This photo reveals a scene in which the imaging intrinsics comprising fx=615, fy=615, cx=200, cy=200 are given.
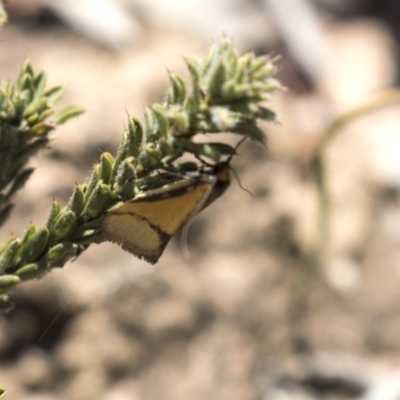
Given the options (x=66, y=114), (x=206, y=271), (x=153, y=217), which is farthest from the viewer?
(x=206, y=271)

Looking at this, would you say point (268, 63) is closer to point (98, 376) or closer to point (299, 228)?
point (98, 376)

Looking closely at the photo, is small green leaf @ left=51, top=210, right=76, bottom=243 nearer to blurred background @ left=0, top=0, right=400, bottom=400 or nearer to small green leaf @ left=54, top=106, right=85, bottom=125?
small green leaf @ left=54, top=106, right=85, bottom=125

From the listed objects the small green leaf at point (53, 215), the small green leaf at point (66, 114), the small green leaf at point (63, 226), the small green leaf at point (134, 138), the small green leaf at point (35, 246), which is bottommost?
the small green leaf at point (35, 246)

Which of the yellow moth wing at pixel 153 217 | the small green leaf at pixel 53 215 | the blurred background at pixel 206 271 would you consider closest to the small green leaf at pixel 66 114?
the small green leaf at pixel 53 215

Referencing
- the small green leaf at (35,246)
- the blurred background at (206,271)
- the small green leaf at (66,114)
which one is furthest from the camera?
the blurred background at (206,271)

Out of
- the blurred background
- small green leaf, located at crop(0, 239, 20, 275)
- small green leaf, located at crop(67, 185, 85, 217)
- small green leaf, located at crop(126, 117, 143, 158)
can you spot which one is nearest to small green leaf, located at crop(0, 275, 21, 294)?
small green leaf, located at crop(0, 239, 20, 275)

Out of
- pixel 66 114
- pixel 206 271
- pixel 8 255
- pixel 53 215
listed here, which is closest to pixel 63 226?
pixel 53 215

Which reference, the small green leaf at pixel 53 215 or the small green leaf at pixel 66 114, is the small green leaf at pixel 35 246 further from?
the small green leaf at pixel 66 114

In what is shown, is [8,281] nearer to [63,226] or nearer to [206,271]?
[63,226]
